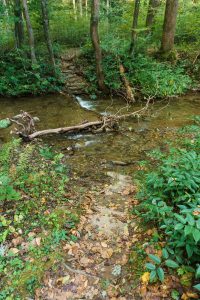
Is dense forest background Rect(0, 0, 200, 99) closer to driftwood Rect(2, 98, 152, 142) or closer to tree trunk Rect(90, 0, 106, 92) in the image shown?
tree trunk Rect(90, 0, 106, 92)

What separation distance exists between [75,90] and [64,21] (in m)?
7.82

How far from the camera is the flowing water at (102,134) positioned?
6.82 m

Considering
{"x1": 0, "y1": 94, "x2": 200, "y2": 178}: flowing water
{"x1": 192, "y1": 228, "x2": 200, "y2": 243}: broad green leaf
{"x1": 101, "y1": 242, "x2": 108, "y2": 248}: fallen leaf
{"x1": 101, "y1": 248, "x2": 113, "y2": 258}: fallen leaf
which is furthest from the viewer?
{"x1": 0, "y1": 94, "x2": 200, "y2": 178}: flowing water

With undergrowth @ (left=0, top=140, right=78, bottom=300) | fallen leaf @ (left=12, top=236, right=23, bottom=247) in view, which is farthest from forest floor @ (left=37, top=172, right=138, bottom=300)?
fallen leaf @ (left=12, top=236, right=23, bottom=247)

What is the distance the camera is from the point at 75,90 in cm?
1255

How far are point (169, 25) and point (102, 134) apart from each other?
26.1ft

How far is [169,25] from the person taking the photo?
12656mm

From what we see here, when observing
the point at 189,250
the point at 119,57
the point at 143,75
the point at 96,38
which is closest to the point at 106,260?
the point at 189,250

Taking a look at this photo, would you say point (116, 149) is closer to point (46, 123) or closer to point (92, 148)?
point (92, 148)

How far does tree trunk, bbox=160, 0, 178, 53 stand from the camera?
12.2m

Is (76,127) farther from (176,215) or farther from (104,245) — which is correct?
(176,215)

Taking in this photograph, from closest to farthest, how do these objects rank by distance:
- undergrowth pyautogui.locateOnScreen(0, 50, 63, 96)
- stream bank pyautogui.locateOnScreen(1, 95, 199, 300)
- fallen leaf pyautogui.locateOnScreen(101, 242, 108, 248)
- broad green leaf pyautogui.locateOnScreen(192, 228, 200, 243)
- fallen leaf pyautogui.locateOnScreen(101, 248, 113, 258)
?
broad green leaf pyautogui.locateOnScreen(192, 228, 200, 243)
stream bank pyautogui.locateOnScreen(1, 95, 199, 300)
fallen leaf pyautogui.locateOnScreen(101, 248, 113, 258)
fallen leaf pyautogui.locateOnScreen(101, 242, 108, 248)
undergrowth pyautogui.locateOnScreen(0, 50, 63, 96)

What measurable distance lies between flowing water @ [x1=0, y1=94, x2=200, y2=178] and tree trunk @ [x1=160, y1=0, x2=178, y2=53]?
340cm

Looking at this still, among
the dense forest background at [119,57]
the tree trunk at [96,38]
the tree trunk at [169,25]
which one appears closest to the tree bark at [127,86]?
the dense forest background at [119,57]
